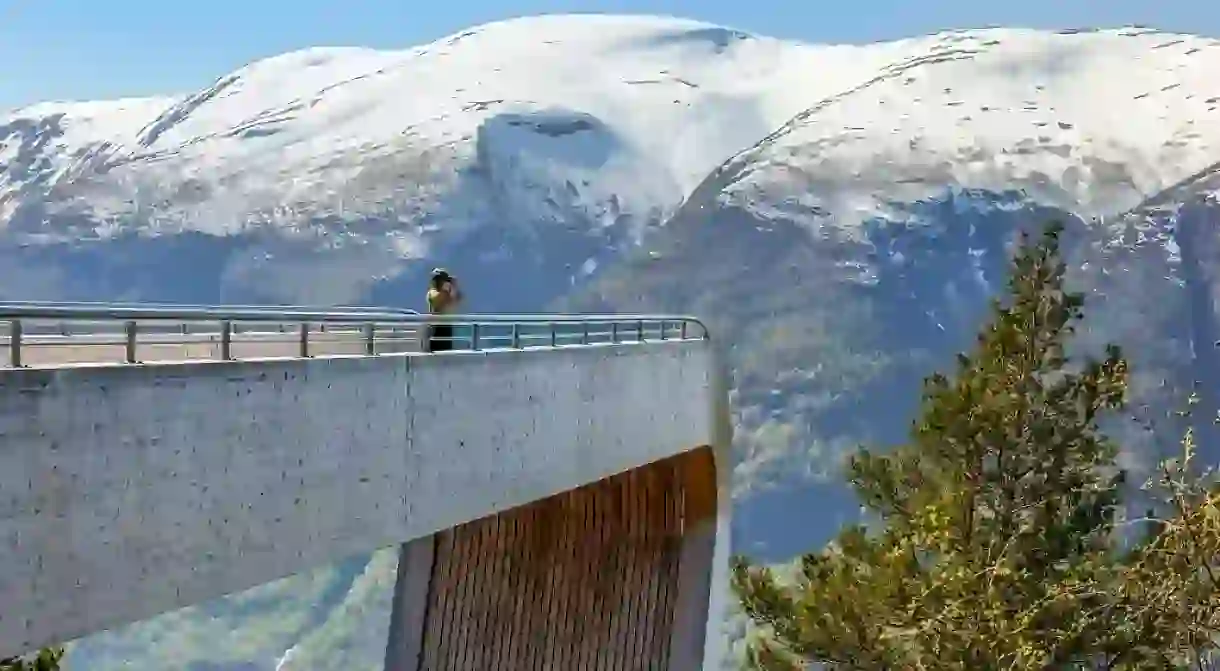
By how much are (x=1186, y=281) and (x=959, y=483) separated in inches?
6131

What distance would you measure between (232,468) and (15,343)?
4.60 feet

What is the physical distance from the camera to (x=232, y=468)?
6.71 meters

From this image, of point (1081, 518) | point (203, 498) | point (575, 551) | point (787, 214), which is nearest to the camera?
point (203, 498)

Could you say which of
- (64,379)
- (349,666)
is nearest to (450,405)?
(64,379)

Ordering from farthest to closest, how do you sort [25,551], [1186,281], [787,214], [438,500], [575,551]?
[787,214], [1186,281], [575,551], [438,500], [25,551]

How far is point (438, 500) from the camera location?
29.3ft

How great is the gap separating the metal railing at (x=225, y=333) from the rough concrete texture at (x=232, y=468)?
0.22 metres

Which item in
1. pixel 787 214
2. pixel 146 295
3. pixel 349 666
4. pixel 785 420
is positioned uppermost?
pixel 787 214

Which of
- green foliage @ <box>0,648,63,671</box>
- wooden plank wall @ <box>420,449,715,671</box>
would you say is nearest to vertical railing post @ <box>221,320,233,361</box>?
green foliage @ <box>0,648,63,671</box>

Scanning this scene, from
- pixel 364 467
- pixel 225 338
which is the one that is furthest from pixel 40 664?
pixel 225 338

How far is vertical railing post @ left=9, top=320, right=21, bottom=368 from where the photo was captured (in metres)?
5.52

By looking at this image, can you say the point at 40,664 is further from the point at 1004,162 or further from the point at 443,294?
the point at 1004,162

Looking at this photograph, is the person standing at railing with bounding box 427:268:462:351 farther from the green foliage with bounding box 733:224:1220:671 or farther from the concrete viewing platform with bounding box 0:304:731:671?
the green foliage with bounding box 733:224:1220:671

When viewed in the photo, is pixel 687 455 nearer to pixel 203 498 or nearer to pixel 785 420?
pixel 203 498
